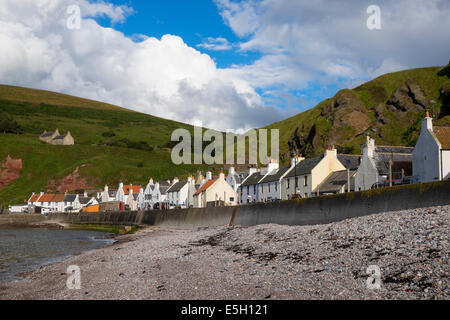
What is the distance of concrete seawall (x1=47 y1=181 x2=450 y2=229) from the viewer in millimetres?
21631

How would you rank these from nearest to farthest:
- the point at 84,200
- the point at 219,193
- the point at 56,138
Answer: the point at 219,193 → the point at 84,200 → the point at 56,138

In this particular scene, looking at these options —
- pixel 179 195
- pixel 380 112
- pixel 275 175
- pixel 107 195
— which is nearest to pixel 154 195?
pixel 179 195

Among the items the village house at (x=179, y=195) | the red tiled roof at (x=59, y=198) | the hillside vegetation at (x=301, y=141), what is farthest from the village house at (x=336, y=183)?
the red tiled roof at (x=59, y=198)

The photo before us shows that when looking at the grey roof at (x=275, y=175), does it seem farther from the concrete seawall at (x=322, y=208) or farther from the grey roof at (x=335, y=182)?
the concrete seawall at (x=322, y=208)

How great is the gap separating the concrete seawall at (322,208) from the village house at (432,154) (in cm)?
1046

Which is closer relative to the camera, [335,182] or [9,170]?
[335,182]

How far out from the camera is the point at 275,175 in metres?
61.2

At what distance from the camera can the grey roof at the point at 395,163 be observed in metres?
43.5

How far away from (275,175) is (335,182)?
14.3 m

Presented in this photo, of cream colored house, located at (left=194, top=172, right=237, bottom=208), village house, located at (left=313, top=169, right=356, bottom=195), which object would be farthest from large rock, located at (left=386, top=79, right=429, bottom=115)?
village house, located at (left=313, top=169, right=356, bottom=195)

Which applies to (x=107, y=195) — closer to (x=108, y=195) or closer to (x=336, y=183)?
(x=108, y=195)

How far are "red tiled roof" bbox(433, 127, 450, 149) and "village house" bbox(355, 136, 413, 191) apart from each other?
26.9 feet

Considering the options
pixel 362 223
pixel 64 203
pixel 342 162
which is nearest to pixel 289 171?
pixel 342 162

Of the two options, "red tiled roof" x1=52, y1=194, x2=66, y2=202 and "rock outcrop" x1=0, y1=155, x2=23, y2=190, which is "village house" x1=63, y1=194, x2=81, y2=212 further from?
"rock outcrop" x1=0, y1=155, x2=23, y2=190
